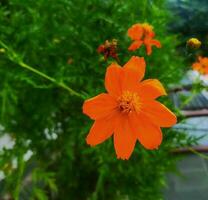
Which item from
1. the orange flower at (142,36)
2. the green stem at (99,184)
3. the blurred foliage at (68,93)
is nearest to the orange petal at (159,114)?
the orange flower at (142,36)

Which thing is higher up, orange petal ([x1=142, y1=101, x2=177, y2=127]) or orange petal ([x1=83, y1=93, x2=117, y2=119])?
orange petal ([x1=142, y1=101, x2=177, y2=127])

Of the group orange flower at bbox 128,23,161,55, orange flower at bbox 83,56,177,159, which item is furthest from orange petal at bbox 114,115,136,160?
orange flower at bbox 128,23,161,55

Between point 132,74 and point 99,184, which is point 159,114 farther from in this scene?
point 99,184

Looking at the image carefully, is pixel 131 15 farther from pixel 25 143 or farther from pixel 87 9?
pixel 25 143

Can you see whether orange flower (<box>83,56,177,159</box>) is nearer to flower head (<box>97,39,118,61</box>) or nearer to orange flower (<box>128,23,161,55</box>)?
flower head (<box>97,39,118,61</box>)

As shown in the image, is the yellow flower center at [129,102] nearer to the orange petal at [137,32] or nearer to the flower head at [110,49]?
the flower head at [110,49]

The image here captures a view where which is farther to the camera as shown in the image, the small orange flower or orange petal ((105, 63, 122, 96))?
the small orange flower

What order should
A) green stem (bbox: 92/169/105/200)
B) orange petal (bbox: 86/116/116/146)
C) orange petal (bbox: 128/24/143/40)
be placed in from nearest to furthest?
orange petal (bbox: 86/116/116/146), orange petal (bbox: 128/24/143/40), green stem (bbox: 92/169/105/200)

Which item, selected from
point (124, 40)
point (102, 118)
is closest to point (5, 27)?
point (124, 40)
